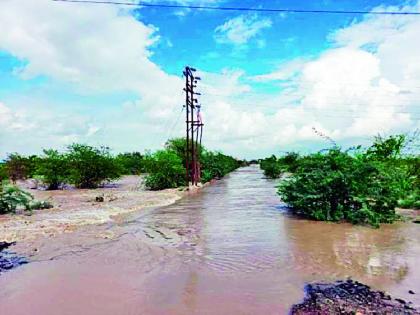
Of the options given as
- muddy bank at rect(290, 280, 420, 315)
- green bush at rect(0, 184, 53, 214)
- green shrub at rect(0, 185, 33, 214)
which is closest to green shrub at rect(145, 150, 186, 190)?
green bush at rect(0, 184, 53, 214)

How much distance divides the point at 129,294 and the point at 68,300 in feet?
2.67

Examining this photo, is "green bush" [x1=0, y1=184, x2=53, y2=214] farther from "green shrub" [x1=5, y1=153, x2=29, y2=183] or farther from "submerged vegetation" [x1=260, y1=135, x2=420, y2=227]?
"green shrub" [x1=5, y1=153, x2=29, y2=183]

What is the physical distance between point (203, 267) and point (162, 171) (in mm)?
19410

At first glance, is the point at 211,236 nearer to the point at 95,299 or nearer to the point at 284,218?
the point at 284,218

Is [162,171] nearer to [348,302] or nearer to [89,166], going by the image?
[89,166]

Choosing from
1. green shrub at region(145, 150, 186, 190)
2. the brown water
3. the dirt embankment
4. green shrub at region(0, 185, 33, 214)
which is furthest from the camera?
green shrub at region(145, 150, 186, 190)

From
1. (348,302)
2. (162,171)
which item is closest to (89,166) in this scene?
(162,171)

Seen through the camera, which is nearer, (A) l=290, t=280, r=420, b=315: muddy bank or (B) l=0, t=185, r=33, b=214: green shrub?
(A) l=290, t=280, r=420, b=315: muddy bank

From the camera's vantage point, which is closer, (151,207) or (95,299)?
(95,299)

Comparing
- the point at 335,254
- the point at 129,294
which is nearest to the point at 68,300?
the point at 129,294

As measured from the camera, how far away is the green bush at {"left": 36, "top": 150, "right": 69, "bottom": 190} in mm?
26672

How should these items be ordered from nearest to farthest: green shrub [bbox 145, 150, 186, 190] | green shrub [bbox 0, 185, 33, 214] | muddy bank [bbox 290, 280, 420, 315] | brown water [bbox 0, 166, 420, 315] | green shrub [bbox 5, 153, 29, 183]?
muddy bank [bbox 290, 280, 420, 315] < brown water [bbox 0, 166, 420, 315] < green shrub [bbox 0, 185, 33, 214] < green shrub [bbox 145, 150, 186, 190] < green shrub [bbox 5, 153, 29, 183]

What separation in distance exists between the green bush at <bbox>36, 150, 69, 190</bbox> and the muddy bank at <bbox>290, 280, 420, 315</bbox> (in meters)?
23.6

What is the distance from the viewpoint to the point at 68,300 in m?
5.75
